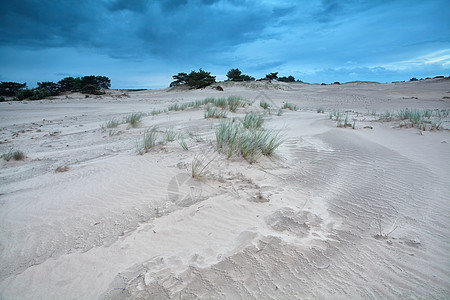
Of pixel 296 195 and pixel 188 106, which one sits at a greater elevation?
pixel 188 106

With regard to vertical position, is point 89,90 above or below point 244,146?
above

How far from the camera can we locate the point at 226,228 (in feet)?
6.61

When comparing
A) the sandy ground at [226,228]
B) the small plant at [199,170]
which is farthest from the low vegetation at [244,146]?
the small plant at [199,170]

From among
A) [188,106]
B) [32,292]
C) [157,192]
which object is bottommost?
[32,292]

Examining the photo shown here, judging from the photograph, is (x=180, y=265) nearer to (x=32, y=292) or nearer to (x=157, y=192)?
(x=32, y=292)

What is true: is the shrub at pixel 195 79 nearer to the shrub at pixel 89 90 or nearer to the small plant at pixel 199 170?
the shrub at pixel 89 90

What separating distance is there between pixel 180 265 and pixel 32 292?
960 mm

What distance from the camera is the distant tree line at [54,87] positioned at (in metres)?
18.8

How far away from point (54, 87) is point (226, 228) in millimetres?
29821

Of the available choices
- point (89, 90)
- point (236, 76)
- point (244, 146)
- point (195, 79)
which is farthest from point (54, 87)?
point (244, 146)

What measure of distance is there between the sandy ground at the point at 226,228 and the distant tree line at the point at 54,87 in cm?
2021

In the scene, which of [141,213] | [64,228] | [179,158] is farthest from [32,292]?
[179,158]

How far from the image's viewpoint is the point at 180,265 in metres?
1.59

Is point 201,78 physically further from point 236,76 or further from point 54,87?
point 54,87
